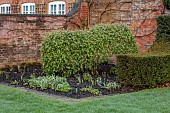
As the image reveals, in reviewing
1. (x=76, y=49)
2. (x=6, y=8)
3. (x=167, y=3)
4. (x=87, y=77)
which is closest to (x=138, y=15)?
(x=167, y=3)

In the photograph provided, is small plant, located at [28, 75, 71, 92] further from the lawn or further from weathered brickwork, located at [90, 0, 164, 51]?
weathered brickwork, located at [90, 0, 164, 51]

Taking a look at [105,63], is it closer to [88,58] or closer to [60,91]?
[88,58]

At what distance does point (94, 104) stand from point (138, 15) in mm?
7014

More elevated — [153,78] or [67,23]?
[67,23]

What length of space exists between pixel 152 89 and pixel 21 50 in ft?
21.1

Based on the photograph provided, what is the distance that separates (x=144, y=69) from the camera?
956 centimetres

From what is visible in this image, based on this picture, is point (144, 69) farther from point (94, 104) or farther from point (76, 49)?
point (76, 49)

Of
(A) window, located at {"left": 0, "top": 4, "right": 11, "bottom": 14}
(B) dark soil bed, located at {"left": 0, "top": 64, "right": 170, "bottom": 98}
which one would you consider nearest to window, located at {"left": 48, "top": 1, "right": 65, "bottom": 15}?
(A) window, located at {"left": 0, "top": 4, "right": 11, "bottom": 14}

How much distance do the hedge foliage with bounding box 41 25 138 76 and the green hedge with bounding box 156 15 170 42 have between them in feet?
4.11

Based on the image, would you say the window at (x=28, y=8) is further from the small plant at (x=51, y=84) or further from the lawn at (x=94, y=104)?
the lawn at (x=94, y=104)

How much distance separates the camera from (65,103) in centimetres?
786

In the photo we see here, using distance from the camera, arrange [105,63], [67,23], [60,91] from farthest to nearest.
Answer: [67,23] < [105,63] < [60,91]

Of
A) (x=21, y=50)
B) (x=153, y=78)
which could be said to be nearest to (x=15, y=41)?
(x=21, y=50)

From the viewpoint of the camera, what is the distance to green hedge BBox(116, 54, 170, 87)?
957 cm
